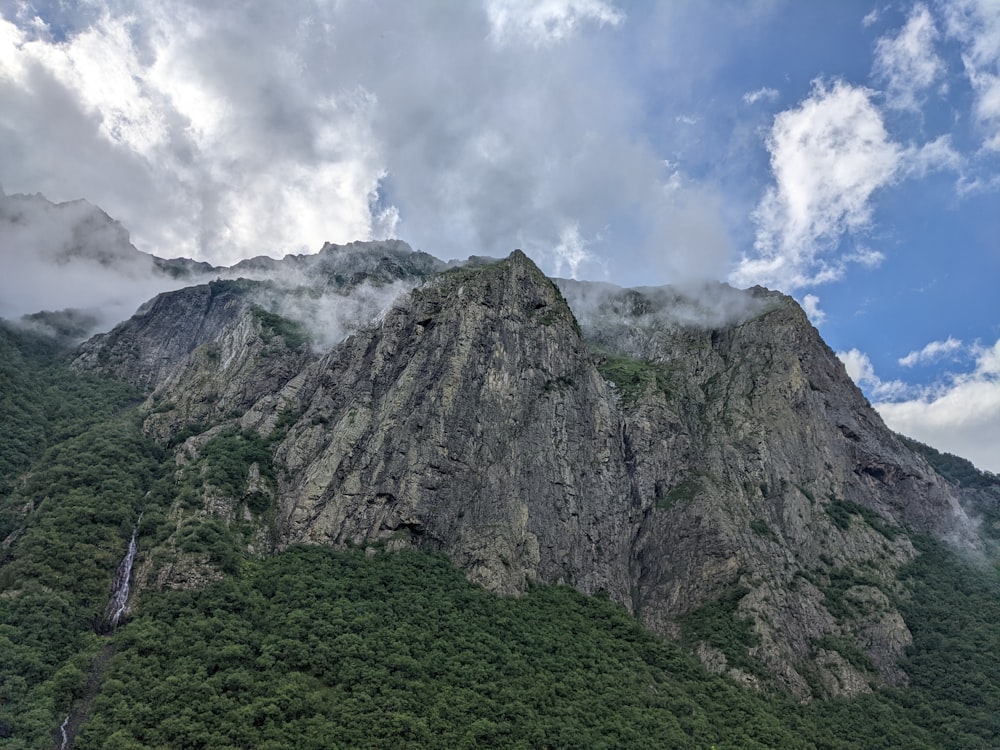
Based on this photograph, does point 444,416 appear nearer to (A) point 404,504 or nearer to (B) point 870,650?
(A) point 404,504

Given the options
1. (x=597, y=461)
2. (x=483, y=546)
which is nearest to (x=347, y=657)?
(x=483, y=546)

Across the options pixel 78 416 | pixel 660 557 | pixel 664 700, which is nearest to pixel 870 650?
pixel 660 557

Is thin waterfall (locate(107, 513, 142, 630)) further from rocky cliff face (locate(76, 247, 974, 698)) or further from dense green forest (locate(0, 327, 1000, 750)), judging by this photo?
rocky cliff face (locate(76, 247, 974, 698))

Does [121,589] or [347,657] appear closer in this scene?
[347,657]

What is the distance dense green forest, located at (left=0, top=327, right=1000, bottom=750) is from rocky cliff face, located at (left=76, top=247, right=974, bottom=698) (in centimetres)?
497

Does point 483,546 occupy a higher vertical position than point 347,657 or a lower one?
higher

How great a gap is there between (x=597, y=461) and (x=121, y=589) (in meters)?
77.2

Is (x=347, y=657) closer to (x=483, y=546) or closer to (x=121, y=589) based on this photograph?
(x=483, y=546)

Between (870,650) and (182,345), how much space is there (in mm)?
176399

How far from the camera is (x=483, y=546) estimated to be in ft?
344

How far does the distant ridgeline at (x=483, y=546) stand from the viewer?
77.4 meters

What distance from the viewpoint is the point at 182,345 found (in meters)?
192

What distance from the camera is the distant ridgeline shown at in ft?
254

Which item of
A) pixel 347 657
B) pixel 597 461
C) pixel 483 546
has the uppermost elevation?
pixel 597 461
